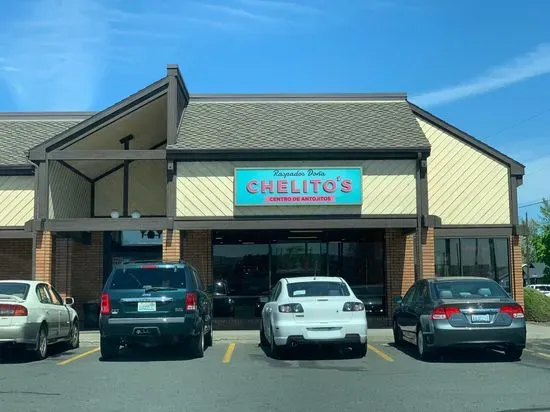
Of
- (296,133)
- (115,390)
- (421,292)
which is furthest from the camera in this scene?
(296,133)

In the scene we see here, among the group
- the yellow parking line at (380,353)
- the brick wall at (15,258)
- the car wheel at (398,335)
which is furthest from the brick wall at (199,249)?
the car wheel at (398,335)

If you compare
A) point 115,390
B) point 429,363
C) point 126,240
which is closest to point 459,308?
point 429,363

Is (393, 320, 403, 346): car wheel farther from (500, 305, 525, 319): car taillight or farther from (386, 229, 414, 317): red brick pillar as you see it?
(386, 229, 414, 317): red brick pillar

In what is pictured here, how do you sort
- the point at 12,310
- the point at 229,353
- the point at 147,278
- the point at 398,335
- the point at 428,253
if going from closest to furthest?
the point at 12,310
the point at 147,278
the point at 229,353
the point at 398,335
the point at 428,253

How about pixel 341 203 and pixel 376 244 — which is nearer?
pixel 341 203

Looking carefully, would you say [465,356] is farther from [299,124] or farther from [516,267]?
[299,124]

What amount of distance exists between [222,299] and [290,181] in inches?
193

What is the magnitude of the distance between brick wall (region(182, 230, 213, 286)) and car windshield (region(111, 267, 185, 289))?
781cm

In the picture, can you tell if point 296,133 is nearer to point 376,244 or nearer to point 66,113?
point 376,244

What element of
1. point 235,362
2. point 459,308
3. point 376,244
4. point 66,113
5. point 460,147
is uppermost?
point 66,113

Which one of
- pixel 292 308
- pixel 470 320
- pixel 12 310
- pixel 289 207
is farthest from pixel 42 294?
pixel 470 320

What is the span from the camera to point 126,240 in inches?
906

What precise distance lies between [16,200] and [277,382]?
12.2 meters

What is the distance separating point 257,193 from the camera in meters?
18.3
